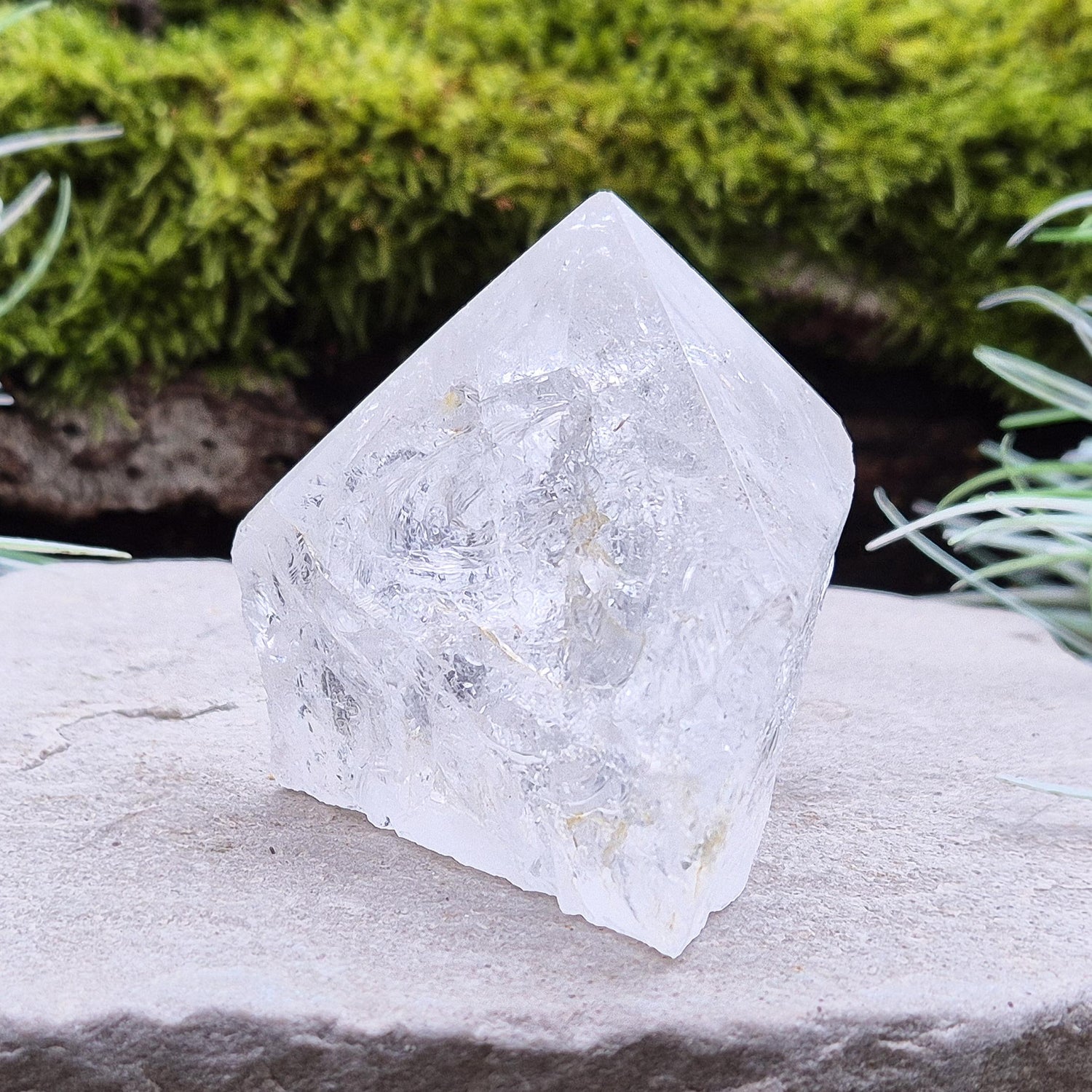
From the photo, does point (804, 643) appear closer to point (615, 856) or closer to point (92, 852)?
point (615, 856)

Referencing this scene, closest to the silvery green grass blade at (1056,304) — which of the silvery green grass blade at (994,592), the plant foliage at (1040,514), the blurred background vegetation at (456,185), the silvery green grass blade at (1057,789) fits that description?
the plant foliage at (1040,514)

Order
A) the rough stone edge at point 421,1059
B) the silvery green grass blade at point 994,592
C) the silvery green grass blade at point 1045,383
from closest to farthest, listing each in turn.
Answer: the rough stone edge at point 421,1059
the silvery green grass blade at point 994,592
the silvery green grass blade at point 1045,383

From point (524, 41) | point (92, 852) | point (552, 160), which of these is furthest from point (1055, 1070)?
point (524, 41)

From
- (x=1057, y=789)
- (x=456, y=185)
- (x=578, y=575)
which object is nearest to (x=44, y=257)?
(x=456, y=185)

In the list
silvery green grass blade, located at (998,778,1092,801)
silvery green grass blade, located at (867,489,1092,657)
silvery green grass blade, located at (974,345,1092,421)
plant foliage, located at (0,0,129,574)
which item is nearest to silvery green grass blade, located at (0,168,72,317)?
plant foliage, located at (0,0,129,574)

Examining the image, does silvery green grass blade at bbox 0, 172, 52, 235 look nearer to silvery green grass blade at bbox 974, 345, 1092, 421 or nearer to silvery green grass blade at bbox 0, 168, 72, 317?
silvery green grass blade at bbox 0, 168, 72, 317

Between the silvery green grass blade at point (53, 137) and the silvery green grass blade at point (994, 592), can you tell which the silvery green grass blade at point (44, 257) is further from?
the silvery green grass blade at point (994, 592)
